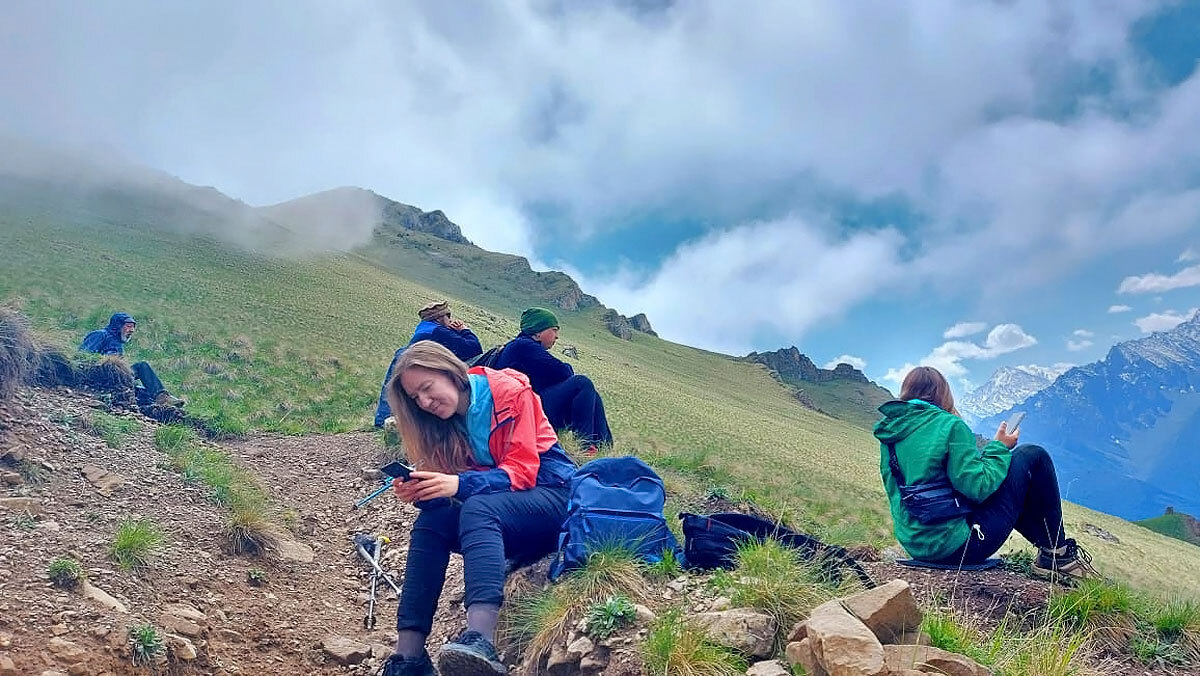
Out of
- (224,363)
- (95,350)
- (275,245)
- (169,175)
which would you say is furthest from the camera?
(169,175)

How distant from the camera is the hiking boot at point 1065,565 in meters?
3.64

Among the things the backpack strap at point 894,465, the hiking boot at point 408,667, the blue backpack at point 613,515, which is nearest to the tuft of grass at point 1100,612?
the backpack strap at point 894,465

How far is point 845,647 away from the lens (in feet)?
7.07

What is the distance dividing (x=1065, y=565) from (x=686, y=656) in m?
2.53

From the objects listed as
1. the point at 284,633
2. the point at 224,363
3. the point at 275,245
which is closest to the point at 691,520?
the point at 284,633

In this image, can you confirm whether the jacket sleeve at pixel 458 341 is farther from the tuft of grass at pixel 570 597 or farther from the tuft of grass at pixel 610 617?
the tuft of grass at pixel 610 617

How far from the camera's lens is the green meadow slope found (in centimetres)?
1312

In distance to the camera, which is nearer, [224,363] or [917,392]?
[917,392]

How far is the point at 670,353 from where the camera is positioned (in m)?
90.9

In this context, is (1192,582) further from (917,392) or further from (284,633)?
(284,633)

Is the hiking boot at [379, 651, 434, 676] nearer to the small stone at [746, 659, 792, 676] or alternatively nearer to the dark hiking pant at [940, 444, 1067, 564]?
the small stone at [746, 659, 792, 676]

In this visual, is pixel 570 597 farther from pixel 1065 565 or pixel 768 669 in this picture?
pixel 1065 565

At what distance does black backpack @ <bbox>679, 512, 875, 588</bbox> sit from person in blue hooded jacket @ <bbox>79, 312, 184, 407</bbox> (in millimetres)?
8166

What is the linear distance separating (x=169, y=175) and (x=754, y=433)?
244 feet
